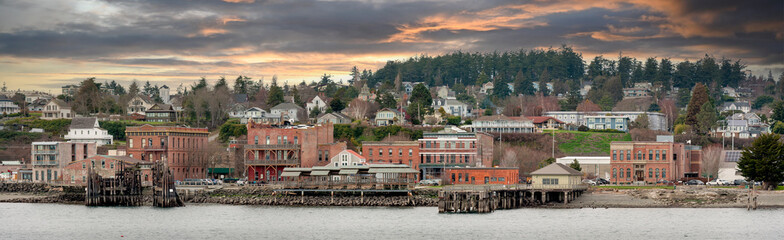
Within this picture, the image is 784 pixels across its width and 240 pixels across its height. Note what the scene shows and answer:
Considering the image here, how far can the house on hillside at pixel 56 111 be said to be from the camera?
151 m

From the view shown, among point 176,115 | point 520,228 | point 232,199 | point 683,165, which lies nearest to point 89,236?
point 232,199

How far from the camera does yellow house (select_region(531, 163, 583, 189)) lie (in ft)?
289

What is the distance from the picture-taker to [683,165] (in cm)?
10762

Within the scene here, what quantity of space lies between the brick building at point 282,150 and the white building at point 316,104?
5414 cm

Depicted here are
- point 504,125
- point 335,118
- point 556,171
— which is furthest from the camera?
point 504,125

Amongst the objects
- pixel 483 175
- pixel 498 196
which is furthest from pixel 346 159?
pixel 498 196

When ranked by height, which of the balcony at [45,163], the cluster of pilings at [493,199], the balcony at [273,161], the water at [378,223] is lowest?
the water at [378,223]

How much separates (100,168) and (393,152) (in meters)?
30.0

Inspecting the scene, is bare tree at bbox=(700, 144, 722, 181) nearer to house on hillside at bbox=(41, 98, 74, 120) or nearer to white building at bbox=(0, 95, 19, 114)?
house on hillside at bbox=(41, 98, 74, 120)

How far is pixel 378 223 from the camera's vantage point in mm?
73750

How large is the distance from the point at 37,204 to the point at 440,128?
55.5 m

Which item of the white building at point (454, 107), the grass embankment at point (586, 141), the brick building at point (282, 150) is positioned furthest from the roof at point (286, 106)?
the brick building at point (282, 150)

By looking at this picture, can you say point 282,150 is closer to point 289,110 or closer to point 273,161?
point 273,161

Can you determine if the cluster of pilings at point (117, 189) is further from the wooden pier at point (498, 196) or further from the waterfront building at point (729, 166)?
the waterfront building at point (729, 166)
